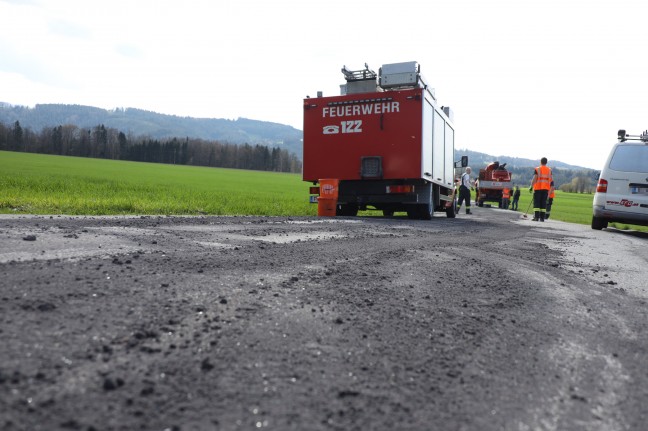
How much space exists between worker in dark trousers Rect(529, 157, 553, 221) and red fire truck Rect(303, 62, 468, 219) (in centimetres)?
432

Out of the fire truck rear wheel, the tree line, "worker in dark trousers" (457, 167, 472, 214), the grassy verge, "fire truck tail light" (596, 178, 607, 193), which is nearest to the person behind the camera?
"fire truck tail light" (596, 178, 607, 193)

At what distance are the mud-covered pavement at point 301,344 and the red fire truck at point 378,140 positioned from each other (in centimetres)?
736

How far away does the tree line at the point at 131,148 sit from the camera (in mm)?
88812

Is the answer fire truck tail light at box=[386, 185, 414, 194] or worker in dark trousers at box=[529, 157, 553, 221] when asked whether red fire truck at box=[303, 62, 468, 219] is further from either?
worker in dark trousers at box=[529, 157, 553, 221]

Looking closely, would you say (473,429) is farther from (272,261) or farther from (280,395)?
(272,261)

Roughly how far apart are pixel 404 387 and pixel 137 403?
3.29 ft

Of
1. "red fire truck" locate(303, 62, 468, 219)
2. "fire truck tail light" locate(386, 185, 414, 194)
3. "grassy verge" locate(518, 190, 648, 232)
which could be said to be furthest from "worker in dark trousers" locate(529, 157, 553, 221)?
"fire truck tail light" locate(386, 185, 414, 194)

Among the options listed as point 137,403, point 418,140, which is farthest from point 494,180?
point 137,403

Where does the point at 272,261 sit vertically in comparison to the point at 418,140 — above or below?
below

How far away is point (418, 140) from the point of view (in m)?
11.6

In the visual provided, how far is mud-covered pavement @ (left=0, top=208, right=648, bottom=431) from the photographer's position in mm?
1714

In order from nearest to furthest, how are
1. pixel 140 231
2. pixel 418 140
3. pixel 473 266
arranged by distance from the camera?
pixel 473 266
pixel 140 231
pixel 418 140

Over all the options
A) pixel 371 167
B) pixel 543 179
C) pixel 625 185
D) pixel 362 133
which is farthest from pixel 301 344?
pixel 543 179

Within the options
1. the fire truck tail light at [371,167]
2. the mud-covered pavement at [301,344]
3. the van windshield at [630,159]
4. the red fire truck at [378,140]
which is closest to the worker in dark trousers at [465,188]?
the red fire truck at [378,140]
